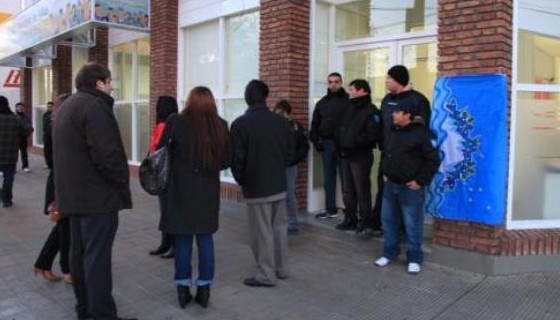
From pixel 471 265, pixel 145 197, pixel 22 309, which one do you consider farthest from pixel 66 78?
pixel 471 265

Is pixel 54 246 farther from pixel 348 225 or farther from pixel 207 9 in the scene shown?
pixel 207 9

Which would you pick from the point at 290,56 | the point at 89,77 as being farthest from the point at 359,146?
the point at 89,77

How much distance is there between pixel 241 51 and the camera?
363 inches

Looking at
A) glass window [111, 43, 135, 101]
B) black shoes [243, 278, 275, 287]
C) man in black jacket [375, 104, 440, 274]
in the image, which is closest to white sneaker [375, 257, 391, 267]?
man in black jacket [375, 104, 440, 274]

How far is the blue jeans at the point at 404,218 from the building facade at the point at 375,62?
0.29 metres

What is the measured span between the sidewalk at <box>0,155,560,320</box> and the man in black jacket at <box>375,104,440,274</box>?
29cm

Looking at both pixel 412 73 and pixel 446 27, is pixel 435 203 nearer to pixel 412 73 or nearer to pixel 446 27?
pixel 446 27

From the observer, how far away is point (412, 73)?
7.11 meters

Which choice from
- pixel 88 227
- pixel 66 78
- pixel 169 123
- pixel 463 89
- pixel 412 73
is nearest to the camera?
pixel 88 227

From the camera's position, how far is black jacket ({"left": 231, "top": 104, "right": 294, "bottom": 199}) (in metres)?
4.86

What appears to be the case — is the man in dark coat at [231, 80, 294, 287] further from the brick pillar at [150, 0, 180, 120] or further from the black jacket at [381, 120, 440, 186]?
the brick pillar at [150, 0, 180, 120]

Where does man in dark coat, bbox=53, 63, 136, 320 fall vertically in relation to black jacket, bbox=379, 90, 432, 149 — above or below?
below

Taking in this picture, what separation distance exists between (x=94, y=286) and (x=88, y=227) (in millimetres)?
447

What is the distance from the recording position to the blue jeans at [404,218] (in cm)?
533
